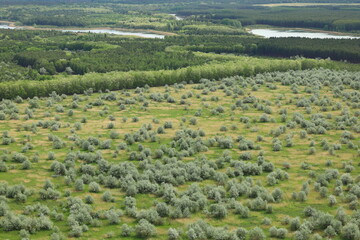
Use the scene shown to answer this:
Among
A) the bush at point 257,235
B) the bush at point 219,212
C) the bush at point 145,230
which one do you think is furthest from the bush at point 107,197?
the bush at point 257,235

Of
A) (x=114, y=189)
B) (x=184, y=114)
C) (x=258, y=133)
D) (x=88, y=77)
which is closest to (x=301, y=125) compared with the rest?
(x=258, y=133)

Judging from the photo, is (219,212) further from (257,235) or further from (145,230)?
(145,230)

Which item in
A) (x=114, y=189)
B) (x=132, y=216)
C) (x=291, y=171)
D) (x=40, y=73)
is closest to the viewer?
(x=132, y=216)

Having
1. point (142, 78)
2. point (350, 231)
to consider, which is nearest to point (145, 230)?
point (350, 231)

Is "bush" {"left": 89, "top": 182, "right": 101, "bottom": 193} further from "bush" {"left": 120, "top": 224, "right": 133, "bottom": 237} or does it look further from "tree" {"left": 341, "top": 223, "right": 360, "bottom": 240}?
"tree" {"left": 341, "top": 223, "right": 360, "bottom": 240}

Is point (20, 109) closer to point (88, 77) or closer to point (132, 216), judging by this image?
point (88, 77)

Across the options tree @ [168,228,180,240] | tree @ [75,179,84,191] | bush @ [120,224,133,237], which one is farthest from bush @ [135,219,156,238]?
tree @ [75,179,84,191]

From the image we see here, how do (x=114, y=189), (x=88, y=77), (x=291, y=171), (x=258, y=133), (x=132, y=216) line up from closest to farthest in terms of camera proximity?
(x=132, y=216) < (x=114, y=189) < (x=291, y=171) < (x=258, y=133) < (x=88, y=77)
